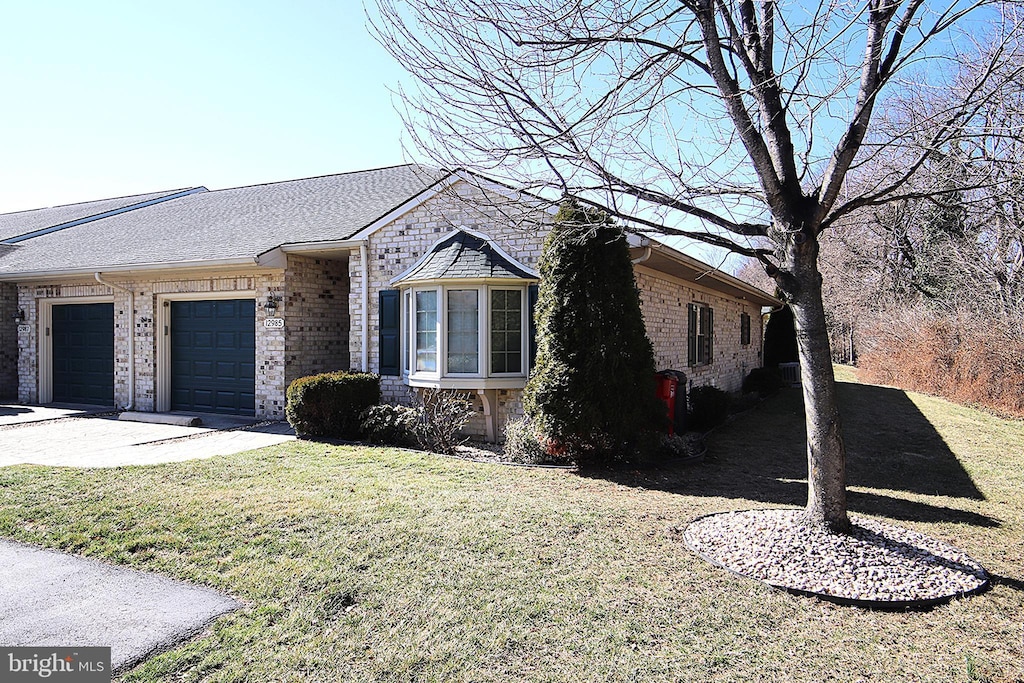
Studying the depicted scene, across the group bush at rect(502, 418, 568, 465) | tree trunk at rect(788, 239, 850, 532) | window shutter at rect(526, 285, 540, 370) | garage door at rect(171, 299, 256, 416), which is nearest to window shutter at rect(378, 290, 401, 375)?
window shutter at rect(526, 285, 540, 370)

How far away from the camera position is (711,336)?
48.9ft

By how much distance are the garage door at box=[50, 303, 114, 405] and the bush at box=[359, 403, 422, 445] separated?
24.3 ft

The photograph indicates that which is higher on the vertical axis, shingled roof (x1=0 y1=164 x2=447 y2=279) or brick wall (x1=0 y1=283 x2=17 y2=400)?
shingled roof (x1=0 y1=164 x2=447 y2=279)

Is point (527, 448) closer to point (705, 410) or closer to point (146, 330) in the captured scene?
point (705, 410)

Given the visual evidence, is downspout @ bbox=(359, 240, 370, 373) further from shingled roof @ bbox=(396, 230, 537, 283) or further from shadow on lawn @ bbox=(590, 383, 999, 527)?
shadow on lawn @ bbox=(590, 383, 999, 527)

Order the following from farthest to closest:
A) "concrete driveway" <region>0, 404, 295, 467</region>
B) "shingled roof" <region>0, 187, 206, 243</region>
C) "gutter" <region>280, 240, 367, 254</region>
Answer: "shingled roof" <region>0, 187, 206, 243</region>, "gutter" <region>280, 240, 367, 254</region>, "concrete driveway" <region>0, 404, 295, 467</region>

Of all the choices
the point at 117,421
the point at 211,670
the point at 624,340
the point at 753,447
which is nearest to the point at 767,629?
the point at 211,670

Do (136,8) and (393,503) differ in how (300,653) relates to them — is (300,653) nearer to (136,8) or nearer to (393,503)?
(393,503)

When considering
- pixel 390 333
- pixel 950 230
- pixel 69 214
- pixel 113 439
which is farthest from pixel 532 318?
pixel 69 214

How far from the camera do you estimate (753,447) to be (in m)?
9.59

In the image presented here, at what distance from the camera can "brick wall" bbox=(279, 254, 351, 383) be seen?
36.3 ft

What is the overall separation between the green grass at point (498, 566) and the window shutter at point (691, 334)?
16.2 ft

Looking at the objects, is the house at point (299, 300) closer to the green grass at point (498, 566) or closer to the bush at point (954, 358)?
the green grass at point (498, 566)

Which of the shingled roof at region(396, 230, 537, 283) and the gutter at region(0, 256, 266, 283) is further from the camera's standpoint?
the gutter at region(0, 256, 266, 283)
